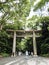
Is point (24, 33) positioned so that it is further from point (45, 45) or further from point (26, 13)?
point (26, 13)

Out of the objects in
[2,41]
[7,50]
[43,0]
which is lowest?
[7,50]

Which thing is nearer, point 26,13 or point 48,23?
point 26,13

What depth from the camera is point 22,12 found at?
15008mm

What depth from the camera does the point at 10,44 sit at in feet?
99.9

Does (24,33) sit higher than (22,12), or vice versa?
(22,12)

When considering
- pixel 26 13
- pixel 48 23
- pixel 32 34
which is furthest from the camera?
pixel 32 34

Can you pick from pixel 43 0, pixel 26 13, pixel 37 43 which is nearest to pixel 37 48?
pixel 37 43

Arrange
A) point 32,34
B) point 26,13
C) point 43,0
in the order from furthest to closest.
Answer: point 32,34
point 26,13
point 43,0

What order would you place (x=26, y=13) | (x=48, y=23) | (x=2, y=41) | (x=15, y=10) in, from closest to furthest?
1. (x=15, y=10)
2. (x=26, y=13)
3. (x=48, y=23)
4. (x=2, y=41)

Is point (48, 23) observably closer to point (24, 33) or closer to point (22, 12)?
point (24, 33)

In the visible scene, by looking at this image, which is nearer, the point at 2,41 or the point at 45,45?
the point at 45,45

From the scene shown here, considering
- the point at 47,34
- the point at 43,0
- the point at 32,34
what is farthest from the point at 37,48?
the point at 43,0

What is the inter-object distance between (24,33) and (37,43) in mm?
3297

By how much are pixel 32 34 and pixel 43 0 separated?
80.8 feet
